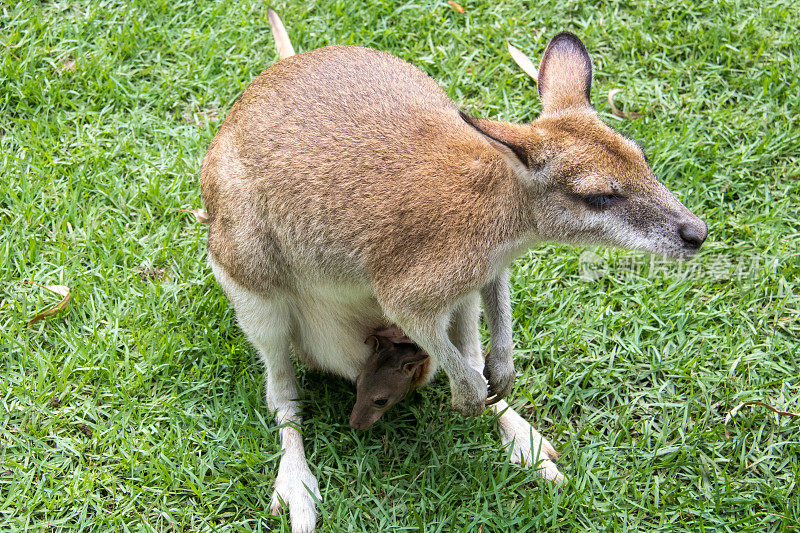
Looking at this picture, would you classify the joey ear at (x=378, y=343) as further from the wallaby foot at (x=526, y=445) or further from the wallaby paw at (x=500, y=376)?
the wallaby foot at (x=526, y=445)

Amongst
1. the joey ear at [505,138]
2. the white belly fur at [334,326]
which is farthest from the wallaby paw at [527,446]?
the joey ear at [505,138]

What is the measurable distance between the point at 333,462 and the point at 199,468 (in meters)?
0.62

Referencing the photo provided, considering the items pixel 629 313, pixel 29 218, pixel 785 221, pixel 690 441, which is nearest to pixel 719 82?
pixel 785 221

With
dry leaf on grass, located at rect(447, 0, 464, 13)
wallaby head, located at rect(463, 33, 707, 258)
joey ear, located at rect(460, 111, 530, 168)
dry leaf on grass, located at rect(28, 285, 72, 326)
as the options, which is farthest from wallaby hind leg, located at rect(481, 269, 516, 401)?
dry leaf on grass, located at rect(447, 0, 464, 13)

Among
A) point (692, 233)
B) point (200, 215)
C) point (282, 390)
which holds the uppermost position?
point (692, 233)

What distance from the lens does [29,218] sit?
4684mm

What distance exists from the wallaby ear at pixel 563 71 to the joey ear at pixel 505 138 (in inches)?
15.5

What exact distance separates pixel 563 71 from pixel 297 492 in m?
2.14

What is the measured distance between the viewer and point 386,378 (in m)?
3.88

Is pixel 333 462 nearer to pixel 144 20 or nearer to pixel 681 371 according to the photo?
pixel 681 371

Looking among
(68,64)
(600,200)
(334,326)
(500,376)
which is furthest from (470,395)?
(68,64)

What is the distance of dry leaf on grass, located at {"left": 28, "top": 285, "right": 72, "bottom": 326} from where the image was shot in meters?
4.32

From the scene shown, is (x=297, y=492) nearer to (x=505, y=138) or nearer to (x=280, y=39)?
(x=505, y=138)

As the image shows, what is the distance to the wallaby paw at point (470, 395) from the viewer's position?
3.70 m
